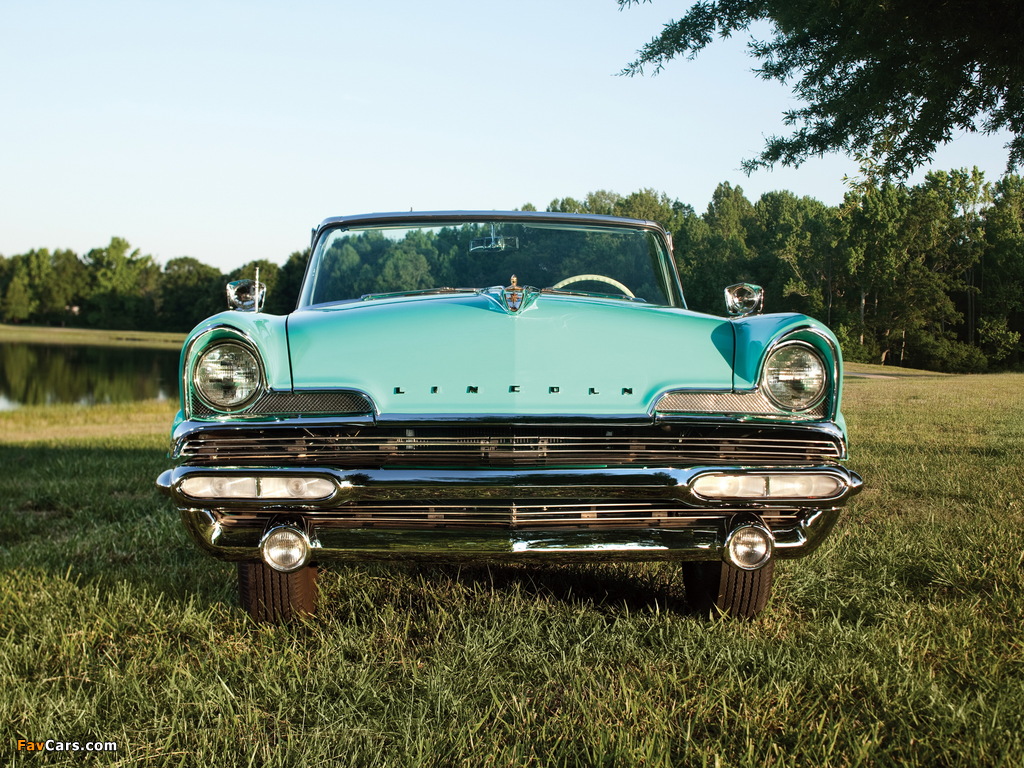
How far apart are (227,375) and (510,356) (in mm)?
834

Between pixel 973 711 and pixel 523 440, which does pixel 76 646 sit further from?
pixel 973 711

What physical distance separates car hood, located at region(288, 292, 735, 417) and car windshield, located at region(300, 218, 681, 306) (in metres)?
0.96

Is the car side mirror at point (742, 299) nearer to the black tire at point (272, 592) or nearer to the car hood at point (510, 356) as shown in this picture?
the car hood at point (510, 356)

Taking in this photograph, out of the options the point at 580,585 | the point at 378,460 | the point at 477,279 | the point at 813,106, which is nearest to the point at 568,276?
the point at 477,279

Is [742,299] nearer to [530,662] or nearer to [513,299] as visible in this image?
[513,299]

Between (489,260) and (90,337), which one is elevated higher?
(489,260)

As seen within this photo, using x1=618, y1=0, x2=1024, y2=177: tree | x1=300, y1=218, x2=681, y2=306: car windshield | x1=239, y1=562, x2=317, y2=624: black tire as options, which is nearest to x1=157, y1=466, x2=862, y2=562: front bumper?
x1=239, y1=562, x2=317, y2=624: black tire

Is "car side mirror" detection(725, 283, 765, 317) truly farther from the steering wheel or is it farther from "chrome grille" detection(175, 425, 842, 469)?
"chrome grille" detection(175, 425, 842, 469)

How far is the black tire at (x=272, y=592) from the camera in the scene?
9.19 ft

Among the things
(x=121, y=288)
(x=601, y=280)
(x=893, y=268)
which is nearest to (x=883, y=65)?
(x=601, y=280)

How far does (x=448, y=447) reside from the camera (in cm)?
241

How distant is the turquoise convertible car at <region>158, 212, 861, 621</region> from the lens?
240 centimetres

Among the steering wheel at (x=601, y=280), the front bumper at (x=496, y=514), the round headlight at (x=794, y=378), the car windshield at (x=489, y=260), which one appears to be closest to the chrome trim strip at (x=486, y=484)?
the front bumper at (x=496, y=514)

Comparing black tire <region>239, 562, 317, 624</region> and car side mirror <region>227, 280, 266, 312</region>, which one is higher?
car side mirror <region>227, 280, 266, 312</region>
